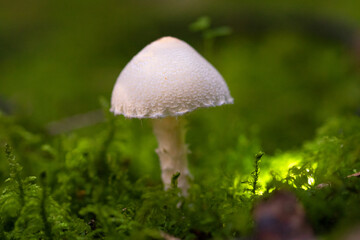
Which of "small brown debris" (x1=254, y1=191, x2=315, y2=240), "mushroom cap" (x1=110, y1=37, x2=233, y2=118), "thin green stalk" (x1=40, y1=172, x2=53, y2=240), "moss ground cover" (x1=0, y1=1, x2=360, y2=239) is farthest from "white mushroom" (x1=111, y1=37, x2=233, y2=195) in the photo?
"small brown debris" (x1=254, y1=191, x2=315, y2=240)

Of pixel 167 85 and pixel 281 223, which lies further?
pixel 167 85

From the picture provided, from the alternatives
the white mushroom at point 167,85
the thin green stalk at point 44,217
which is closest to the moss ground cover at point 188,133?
the thin green stalk at point 44,217

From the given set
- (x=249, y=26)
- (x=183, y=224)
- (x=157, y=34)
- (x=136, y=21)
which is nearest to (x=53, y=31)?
(x=136, y=21)

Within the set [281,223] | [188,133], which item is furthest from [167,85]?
[188,133]

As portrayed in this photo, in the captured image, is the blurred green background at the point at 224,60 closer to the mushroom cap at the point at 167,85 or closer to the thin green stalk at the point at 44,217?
the mushroom cap at the point at 167,85

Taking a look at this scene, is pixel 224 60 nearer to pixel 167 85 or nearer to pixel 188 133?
pixel 188 133

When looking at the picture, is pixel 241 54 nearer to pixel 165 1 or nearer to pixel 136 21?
pixel 136 21
